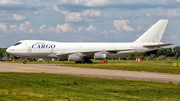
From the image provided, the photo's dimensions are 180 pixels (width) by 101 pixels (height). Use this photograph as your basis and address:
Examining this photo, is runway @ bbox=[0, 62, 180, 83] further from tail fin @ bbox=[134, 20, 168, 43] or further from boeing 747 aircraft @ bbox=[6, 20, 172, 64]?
tail fin @ bbox=[134, 20, 168, 43]

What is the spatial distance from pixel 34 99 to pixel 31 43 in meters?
39.9

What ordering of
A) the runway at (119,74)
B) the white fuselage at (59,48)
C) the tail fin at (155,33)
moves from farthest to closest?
1. the tail fin at (155,33)
2. the white fuselage at (59,48)
3. the runway at (119,74)

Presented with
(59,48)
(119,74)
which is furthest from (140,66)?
(59,48)

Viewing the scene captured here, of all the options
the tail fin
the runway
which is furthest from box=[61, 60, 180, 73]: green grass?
the tail fin

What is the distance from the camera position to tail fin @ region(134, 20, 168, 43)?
51.8m

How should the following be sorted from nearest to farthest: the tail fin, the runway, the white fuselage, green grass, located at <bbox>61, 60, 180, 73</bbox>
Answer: the runway < green grass, located at <bbox>61, 60, 180, 73</bbox> < the white fuselage < the tail fin

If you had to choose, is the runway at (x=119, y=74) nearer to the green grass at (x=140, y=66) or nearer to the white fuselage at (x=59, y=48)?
the green grass at (x=140, y=66)

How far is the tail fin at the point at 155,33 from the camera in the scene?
170ft

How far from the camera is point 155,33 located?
5206 centimetres

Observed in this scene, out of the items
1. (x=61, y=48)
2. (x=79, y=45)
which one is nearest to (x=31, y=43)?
(x=61, y=48)

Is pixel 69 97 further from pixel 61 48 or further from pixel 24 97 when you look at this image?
pixel 61 48

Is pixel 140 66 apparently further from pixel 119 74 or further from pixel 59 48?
pixel 59 48

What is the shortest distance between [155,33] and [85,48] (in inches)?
628

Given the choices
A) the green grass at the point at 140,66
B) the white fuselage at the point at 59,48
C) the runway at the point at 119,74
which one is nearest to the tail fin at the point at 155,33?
the white fuselage at the point at 59,48
